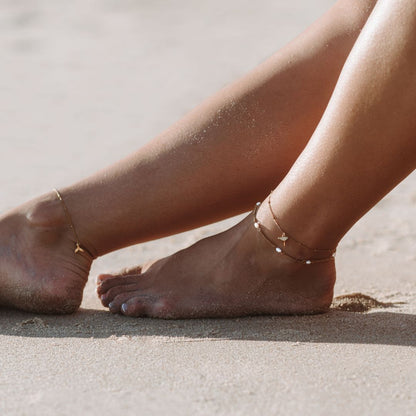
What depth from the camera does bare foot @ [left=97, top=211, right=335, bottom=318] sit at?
5.05 feet

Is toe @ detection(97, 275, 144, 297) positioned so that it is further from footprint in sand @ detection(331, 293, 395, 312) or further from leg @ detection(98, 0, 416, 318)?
footprint in sand @ detection(331, 293, 395, 312)

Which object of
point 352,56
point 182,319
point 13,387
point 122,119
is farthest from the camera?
point 122,119

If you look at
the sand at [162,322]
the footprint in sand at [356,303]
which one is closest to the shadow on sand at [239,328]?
the sand at [162,322]

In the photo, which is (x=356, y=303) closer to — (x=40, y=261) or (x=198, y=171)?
(x=198, y=171)

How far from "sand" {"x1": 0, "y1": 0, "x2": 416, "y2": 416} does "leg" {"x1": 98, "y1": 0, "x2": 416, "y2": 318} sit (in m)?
0.05

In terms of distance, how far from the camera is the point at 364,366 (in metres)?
1.20

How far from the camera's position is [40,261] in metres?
1.64

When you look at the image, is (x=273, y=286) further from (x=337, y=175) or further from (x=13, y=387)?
(x=13, y=387)

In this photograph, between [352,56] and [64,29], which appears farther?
[64,29]

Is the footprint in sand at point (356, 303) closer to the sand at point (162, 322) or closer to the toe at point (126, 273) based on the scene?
the sand at point (162, 322)

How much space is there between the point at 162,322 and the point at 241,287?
0.50 feet

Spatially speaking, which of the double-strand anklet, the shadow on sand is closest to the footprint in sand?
the shadow on sand

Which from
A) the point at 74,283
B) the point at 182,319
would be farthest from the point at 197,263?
the point at 74,283

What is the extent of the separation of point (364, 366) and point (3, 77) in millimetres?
3511
